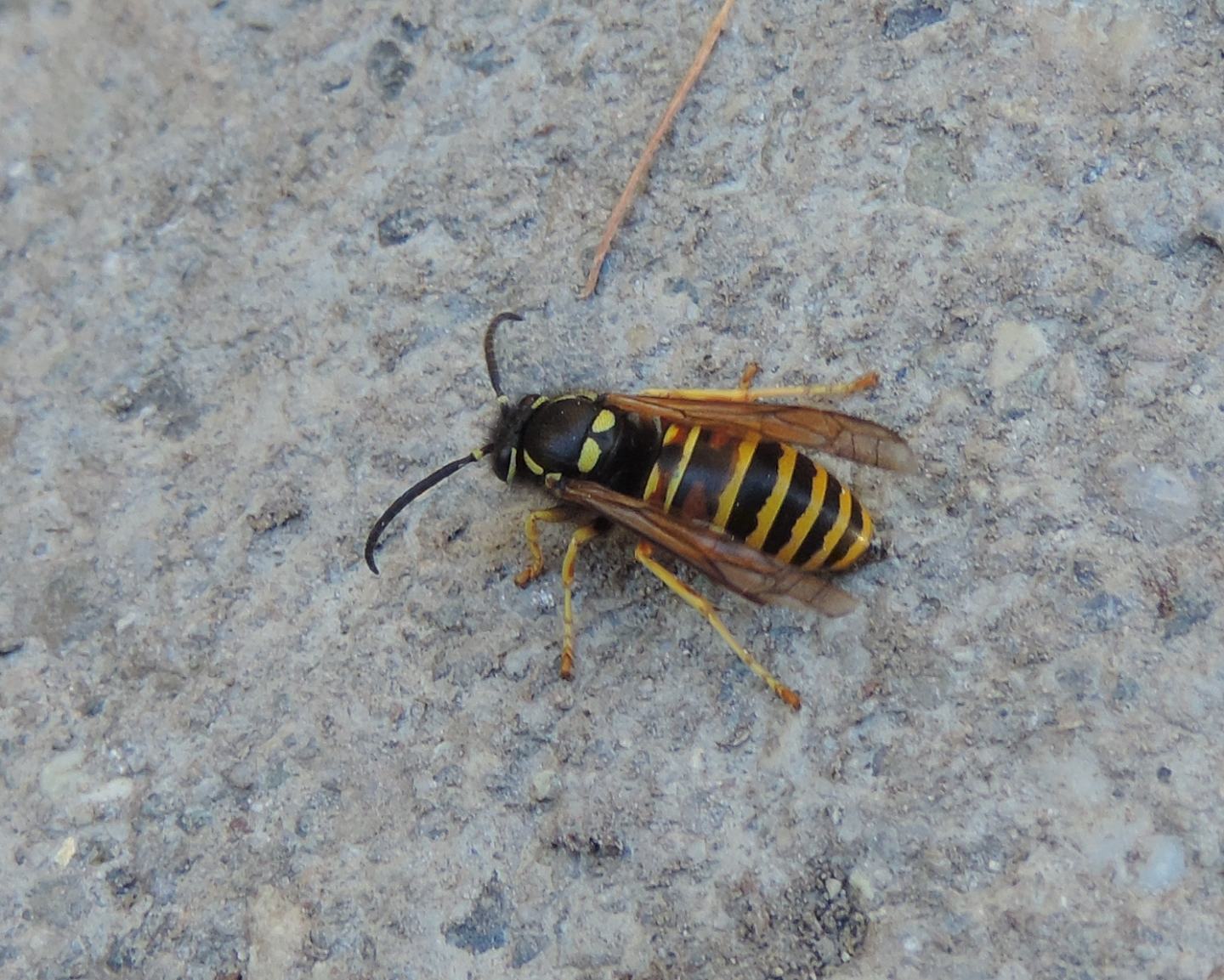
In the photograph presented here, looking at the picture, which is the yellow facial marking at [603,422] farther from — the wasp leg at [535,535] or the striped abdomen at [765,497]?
the wasp leg at [535,535]

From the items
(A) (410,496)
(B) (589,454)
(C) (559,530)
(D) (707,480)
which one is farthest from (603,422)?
(A) (410,496)

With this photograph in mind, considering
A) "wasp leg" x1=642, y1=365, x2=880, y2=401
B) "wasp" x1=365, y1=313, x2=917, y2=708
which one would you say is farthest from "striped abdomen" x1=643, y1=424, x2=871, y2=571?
"wasp leg" x1=642, y1=365, x2=880, y2=401

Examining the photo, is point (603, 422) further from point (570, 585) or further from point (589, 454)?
point (570, 585)

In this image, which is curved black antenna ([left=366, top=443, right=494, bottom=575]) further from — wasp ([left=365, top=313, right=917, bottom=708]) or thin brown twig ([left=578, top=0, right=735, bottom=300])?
thin brown twig ([left=578, top=0, right=735, bottom=300])

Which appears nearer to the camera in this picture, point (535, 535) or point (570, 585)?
point (570, 585)

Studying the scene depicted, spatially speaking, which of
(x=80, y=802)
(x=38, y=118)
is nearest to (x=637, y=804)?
(x=80, y=802)
